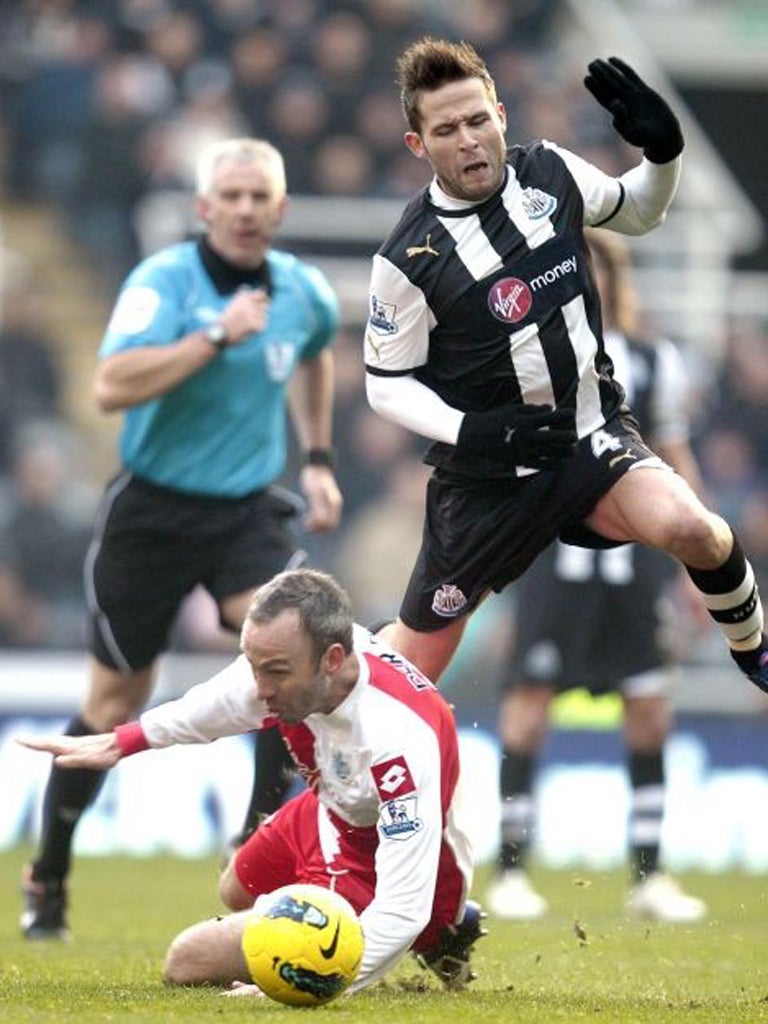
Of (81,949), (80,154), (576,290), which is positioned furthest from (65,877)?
(80,154)

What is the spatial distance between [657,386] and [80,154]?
7.60 meters

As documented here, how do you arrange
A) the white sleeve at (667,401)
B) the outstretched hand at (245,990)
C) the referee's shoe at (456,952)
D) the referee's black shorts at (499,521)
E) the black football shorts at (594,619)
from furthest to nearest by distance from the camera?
the black football shorts at (594,619)
the white sleeve at (667,401)
the referee's black shorts at (499,521)
the referee's shoe at (456,952)
the outstretched hand at (245,990)

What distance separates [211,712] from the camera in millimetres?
5965

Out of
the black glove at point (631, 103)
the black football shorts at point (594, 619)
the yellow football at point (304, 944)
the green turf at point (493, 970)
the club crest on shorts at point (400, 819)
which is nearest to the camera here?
the yellow football at point (304, 944)

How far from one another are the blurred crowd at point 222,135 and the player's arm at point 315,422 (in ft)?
16.6

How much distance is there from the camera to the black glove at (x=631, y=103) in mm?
6484

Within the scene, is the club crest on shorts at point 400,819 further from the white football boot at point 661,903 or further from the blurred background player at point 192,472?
the white football boot at point 661,903

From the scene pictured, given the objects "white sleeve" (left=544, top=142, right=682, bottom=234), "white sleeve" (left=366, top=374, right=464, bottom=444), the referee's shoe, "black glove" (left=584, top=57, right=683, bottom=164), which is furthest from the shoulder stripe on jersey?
the referee's shoe

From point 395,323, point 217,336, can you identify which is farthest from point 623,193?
point 217,336

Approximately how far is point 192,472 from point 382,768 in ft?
9.60

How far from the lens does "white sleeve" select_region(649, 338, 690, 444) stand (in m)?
9.26

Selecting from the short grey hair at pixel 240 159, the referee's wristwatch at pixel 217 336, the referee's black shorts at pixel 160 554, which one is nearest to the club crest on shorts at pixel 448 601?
the referee's black shorts at pixel 160 554

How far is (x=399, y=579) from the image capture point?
1435 centimetres

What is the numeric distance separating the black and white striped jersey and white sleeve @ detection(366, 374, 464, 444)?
0.04 meters
